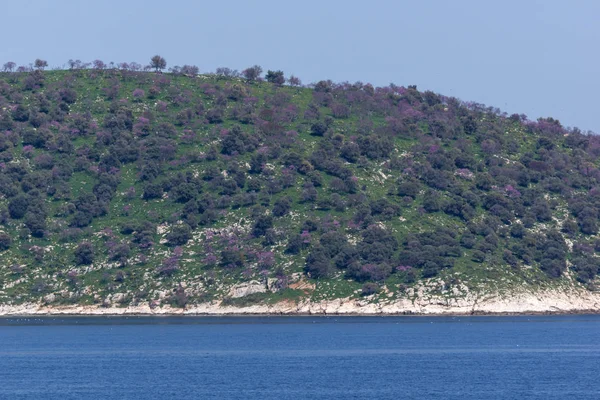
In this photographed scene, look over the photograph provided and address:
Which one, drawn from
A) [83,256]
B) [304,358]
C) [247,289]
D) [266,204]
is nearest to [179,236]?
[83,256]

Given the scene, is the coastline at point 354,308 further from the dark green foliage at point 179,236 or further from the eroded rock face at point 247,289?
the dark green foliage at point 179,236

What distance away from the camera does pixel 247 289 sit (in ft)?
441

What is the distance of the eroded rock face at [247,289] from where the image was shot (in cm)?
13375

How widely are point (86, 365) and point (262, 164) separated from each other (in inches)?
3410

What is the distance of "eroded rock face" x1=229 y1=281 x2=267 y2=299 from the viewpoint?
13375cm

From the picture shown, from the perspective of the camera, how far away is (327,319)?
129875mm

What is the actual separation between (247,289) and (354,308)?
14635 mm

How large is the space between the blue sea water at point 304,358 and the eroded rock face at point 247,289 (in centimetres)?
397

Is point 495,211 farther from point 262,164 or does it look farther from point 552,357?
point 552,357

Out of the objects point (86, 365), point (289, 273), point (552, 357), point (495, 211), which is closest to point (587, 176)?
point (495, 211)

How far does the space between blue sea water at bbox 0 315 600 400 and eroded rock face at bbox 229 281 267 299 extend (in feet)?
13.0

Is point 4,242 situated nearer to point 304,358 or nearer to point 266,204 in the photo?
point 266,204

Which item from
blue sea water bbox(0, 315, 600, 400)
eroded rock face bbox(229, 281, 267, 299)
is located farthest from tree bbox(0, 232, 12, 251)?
eroded rock face bbox(229, 281, 267, 299)

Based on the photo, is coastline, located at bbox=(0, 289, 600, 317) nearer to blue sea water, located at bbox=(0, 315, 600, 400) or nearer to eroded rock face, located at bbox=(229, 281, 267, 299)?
blue sea water, located at bbox=(0, 315, 600, 400)
